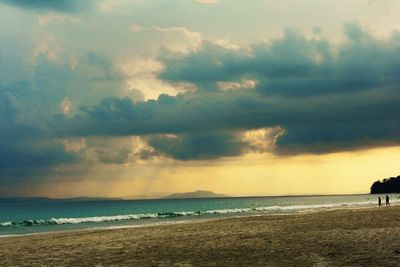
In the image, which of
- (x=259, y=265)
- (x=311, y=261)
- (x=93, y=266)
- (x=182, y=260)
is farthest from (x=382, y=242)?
(x=93, y=266)

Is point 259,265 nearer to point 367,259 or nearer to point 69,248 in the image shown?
point 367,259

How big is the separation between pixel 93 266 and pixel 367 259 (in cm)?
1041

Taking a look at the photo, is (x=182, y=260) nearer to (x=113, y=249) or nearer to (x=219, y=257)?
(x=219, y=257)

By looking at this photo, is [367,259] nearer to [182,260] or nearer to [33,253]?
[182,260]

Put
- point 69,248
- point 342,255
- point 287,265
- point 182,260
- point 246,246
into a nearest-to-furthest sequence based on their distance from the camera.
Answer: point 287,265 → point 342,255 → point 182,260 → point 246,246 → point 69,248

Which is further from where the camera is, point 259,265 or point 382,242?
point 382,242

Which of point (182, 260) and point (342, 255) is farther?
point (182, 260)

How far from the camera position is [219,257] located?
61.2 feet

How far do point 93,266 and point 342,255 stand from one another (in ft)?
31.9

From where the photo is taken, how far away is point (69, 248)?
25406mm

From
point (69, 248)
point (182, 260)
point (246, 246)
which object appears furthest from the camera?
point (69, 248)

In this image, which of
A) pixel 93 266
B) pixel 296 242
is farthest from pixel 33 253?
pixel 296 242

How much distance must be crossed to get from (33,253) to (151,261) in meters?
8.96

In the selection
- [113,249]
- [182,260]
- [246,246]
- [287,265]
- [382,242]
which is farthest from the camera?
[113,249]
